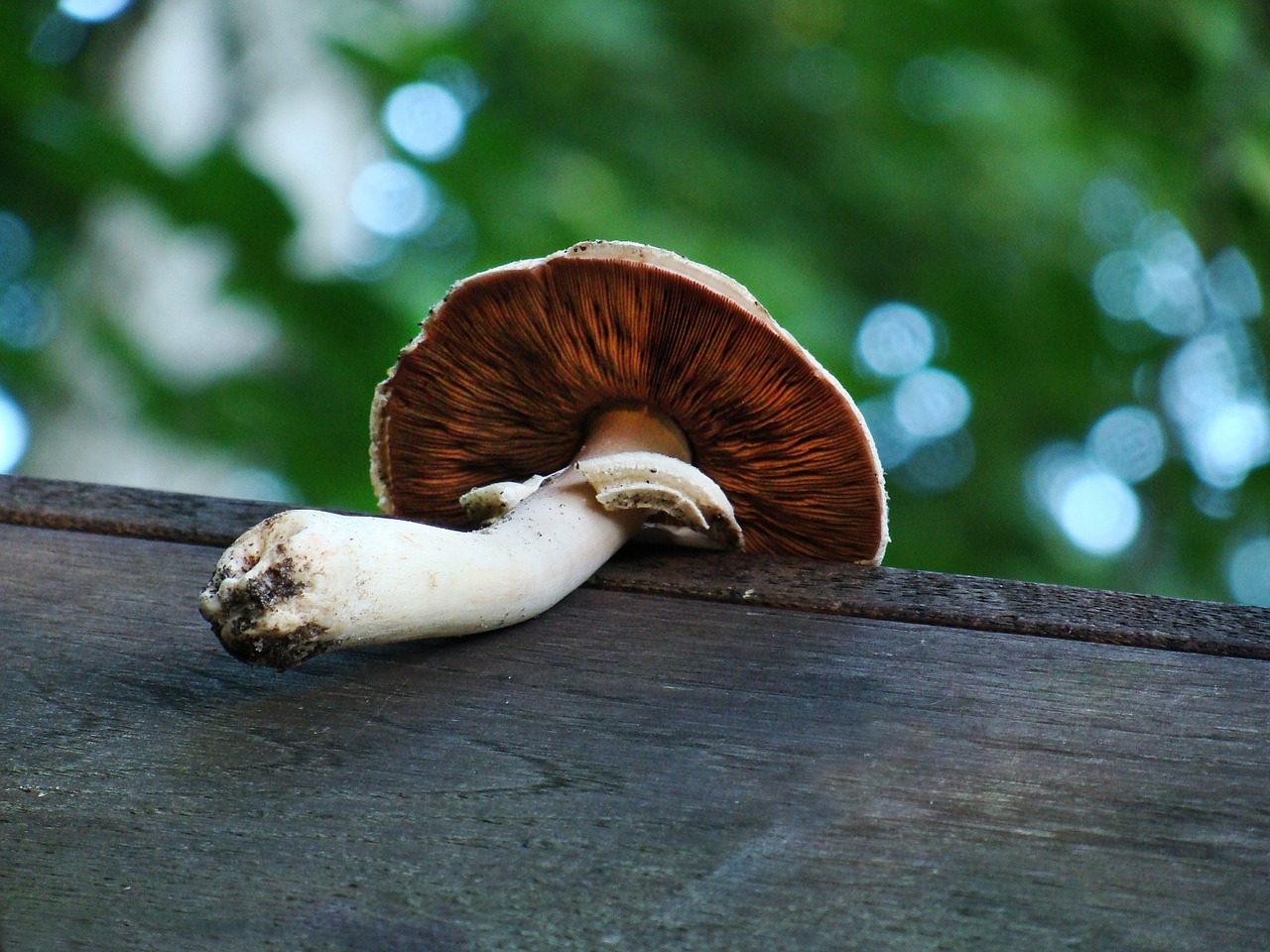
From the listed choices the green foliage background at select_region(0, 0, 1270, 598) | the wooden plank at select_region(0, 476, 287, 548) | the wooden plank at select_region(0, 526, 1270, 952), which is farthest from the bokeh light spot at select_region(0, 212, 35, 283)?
the wooden plank at select_region(0, 526, 1270, 952)

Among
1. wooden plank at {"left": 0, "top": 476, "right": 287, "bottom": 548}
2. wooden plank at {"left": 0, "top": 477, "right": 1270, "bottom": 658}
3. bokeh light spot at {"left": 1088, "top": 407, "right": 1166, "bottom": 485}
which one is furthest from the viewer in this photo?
bokeh light spot at {"left": 1088, "top": 407, "right": 1166, "bottom": 485}

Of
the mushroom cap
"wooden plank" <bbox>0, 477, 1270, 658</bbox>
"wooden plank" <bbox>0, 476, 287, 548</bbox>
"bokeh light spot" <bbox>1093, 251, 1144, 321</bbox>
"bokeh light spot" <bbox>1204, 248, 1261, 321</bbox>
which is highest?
"bokeh light spot" <bbox>1093, 251, 1144, 321</bbox>

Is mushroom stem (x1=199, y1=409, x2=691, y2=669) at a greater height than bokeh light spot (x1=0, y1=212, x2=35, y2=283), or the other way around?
bokeh light spot (x1=0, y1=212, x2=35, y2=283)

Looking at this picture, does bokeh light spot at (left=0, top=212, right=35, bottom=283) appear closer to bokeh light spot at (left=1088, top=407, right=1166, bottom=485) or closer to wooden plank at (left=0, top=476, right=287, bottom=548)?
wooden plank at (left=0, top=476, right=287, bottom=548)

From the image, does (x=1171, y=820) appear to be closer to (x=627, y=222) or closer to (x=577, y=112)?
(x=627, y=222)

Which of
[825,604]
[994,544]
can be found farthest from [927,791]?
[994,544]

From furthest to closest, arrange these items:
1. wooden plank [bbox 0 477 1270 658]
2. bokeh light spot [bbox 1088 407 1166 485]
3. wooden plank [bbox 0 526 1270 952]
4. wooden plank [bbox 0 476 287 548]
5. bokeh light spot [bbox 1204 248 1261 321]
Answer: bokeh light spot [bbox 1088 407 1166 485] → bokeh light spot [bbox 1204 248 1261 321] → wooden plank [bbox 0 476 287 548] → wooden plank [bbox 0 477 1270 658] → wooden plank [bbox 0 526 1270 952]

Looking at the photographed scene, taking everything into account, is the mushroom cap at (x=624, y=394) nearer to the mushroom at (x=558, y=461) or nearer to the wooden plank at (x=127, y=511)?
the mushroom at (x=558, y=461)

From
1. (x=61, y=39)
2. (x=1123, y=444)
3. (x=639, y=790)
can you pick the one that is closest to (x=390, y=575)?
(x=639, y=790)
